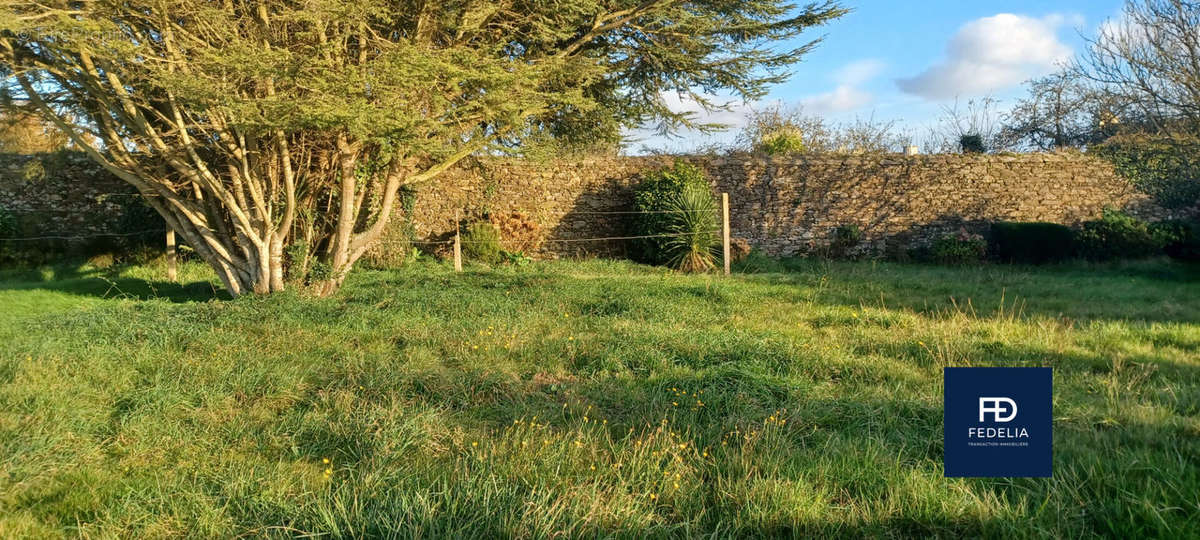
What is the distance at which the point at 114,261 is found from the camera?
545 inches

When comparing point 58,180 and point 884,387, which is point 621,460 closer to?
point 884,387

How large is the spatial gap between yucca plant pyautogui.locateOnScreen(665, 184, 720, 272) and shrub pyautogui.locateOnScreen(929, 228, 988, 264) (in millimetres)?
5030

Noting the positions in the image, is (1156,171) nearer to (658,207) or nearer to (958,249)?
(958,249)

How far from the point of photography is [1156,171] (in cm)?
1541

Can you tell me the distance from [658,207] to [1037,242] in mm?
7956

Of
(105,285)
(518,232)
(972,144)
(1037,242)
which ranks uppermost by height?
(972,144)

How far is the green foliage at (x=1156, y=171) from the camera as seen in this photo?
14.8m

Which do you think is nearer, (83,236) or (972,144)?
(83,236)

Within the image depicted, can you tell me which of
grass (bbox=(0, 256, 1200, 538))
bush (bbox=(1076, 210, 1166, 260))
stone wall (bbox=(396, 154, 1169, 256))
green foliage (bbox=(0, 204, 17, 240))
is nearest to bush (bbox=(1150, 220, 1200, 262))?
bush (bbox=(1076, 210, 1166, 260))

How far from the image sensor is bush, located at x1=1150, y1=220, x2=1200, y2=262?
13.9m

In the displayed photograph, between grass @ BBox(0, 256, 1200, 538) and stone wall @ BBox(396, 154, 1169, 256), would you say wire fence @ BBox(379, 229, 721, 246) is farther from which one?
grass @ BBox(0, 256, 1200, 538)

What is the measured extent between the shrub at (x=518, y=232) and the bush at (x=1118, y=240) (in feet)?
37.2

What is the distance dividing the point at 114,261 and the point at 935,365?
594 inches

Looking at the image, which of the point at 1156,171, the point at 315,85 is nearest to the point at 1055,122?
the point at 1156,171
